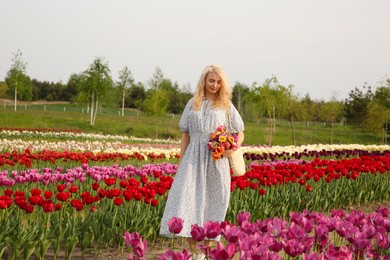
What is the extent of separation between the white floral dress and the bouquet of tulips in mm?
166

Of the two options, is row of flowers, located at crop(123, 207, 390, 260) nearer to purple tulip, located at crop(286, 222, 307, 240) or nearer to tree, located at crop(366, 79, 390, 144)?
purple tulip, located at crop(286, 222, 307, 240)

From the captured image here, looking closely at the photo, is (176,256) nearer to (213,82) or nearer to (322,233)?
(322,233)

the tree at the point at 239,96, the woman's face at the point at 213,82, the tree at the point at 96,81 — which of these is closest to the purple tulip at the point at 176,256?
the woman's face at the point at 213,82

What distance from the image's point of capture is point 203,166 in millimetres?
5109

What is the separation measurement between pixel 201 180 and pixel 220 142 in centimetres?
47

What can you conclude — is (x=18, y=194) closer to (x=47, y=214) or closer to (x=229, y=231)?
(x=47, y=214)

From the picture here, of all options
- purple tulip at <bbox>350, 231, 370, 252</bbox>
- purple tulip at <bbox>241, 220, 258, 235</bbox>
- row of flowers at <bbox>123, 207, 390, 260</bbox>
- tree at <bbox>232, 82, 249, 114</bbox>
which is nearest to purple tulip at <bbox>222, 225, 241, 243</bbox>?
row of flowers at <bbox>123, 207, 390, 260</bbox>

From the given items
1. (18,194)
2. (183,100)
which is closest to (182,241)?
(18,194)

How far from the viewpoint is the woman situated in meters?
5.06

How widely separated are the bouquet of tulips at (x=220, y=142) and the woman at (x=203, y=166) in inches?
3.8

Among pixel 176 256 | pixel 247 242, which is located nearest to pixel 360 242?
pixel 247 242

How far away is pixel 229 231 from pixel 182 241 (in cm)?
282

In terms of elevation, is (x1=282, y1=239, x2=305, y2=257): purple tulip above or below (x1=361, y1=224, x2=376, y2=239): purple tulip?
below

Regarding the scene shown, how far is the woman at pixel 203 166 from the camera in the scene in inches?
199
